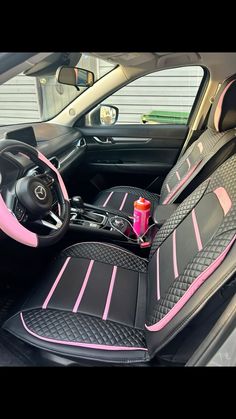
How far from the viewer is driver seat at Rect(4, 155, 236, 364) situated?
802 mm

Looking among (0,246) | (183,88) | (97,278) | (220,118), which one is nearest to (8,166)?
(0,246)

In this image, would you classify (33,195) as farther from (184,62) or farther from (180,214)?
(184,62)

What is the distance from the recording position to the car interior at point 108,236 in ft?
2.76

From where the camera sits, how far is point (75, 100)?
214 cm

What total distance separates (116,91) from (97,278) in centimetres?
143

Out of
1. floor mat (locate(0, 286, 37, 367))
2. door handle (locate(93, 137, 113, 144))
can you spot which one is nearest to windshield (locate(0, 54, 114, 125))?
door handle (locate(93, 137, 113, 144))

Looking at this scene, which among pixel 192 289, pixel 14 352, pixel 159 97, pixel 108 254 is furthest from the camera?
pixel 159 97

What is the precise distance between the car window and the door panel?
0.14 meters

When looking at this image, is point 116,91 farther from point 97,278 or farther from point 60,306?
point 60,306

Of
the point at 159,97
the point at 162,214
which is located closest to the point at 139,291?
the point at 162,214

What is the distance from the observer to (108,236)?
1.49 meters

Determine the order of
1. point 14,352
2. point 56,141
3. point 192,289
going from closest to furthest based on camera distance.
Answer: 1. point 192,289
2. point 14,352
3. point 56,141

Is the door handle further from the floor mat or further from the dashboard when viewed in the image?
the floor mat

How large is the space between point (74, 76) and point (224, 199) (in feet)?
4.05
